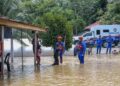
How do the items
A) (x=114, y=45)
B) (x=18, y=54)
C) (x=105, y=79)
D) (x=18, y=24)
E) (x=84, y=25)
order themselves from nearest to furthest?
(x=105, y=79) → (x=18, y=24) → (x=18, y=54) → (x=114, y=45) → (x=84, y=25)

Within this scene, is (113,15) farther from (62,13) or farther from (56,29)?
(56,29)

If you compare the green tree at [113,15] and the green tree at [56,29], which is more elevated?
the green tree at [113,15]

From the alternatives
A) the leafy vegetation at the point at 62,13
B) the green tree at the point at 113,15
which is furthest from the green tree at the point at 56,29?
the green tree at the point at 113,15

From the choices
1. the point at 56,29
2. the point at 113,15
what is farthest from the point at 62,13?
the point at 56,29

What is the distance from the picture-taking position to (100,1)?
214 feet

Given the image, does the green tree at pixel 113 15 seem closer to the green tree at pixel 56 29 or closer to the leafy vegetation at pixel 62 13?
the leafy vegetation at pixel 62 13

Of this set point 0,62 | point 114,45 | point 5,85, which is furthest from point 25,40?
point 5,85

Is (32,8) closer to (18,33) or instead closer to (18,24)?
(18,33)

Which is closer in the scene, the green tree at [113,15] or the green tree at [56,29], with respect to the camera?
the green tree at [56,29]

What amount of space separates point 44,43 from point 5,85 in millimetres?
20211

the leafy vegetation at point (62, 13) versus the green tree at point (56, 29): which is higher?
the leafy vegetation at point (62, 13)

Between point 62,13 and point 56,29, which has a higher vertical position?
point 62,13

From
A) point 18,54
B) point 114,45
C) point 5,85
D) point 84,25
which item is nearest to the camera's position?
point 5,85

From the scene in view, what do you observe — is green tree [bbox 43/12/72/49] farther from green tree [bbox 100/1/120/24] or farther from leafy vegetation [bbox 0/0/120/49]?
green tree [bbox 100/1/120/24]
